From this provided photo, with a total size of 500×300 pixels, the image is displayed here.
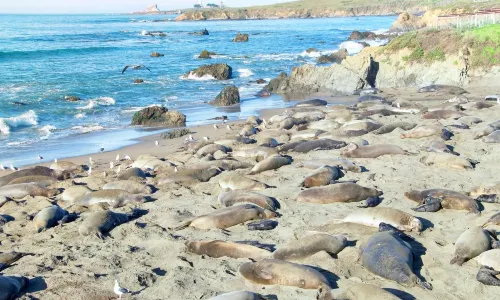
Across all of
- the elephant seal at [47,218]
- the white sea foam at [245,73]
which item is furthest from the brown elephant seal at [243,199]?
the white sea foam at [245,73]

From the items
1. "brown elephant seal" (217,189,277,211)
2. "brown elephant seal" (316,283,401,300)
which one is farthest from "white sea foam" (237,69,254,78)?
"brown elephant seal" (316,283,401,300)

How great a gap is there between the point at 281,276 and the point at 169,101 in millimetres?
16908

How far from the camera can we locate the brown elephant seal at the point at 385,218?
22.5 feet

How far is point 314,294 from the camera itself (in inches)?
210

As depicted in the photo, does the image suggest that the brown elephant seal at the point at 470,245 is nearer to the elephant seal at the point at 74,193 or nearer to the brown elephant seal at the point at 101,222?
the brown elephant seal at the point at 101,222

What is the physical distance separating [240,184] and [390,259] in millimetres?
3765

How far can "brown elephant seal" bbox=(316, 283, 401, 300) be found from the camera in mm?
4977

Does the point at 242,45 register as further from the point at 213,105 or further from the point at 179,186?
the point at 179,186

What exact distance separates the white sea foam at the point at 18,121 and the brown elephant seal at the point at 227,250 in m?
12.4

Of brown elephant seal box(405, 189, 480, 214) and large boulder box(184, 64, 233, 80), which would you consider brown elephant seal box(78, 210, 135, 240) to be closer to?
brown elephant seal box(405, 189, 480, 214)

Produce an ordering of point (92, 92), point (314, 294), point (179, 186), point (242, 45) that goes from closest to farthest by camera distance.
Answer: point (314, 294) < point (179, 186) < point (92, 92) < point (242, 45)

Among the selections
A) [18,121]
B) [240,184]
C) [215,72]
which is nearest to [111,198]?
[240,184]

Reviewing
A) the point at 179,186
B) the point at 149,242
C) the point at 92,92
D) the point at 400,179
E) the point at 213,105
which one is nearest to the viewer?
the point at 149,242

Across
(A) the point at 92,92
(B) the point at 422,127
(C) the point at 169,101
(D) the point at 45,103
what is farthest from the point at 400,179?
(A) the point at 92,92
